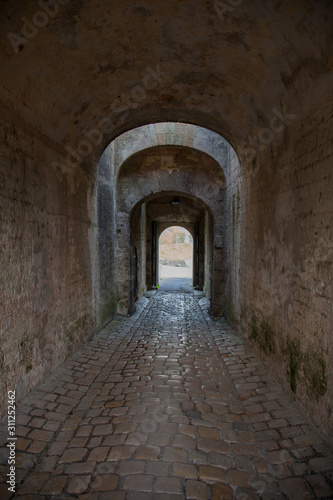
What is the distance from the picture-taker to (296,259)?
3.30 metres

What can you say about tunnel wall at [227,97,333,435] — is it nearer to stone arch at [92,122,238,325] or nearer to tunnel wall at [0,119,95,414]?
stone arch at [92,122,238,325]

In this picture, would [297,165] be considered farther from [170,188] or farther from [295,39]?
[170,188]

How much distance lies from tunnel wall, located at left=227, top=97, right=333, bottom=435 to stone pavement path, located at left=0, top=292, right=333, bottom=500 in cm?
37

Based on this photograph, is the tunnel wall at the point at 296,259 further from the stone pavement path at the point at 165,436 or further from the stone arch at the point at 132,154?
the stone arch at the point at 132,154

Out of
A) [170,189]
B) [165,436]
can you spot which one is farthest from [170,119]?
[165,436]

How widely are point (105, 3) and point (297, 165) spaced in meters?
2.37

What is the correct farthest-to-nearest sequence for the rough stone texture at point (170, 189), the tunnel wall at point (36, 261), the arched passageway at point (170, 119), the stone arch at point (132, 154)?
the rough stone texture at point (170, 189) → the stone arch at point (132, 154) → the tunnel wall at point (36, 261) → the arched passageway at point (170, 119)

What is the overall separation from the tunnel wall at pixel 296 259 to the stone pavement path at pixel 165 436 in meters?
0.37

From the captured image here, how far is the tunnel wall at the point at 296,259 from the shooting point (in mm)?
2678

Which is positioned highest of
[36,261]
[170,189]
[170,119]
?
[170,119]

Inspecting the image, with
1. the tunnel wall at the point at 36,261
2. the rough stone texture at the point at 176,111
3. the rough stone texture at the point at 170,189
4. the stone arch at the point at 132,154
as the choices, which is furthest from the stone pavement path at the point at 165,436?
the rough stone texture at the point at 170,189

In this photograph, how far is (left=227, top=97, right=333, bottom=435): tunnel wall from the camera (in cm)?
268

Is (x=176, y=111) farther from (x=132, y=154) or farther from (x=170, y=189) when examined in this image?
(x=170, y=189)

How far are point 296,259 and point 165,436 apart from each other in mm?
2178
